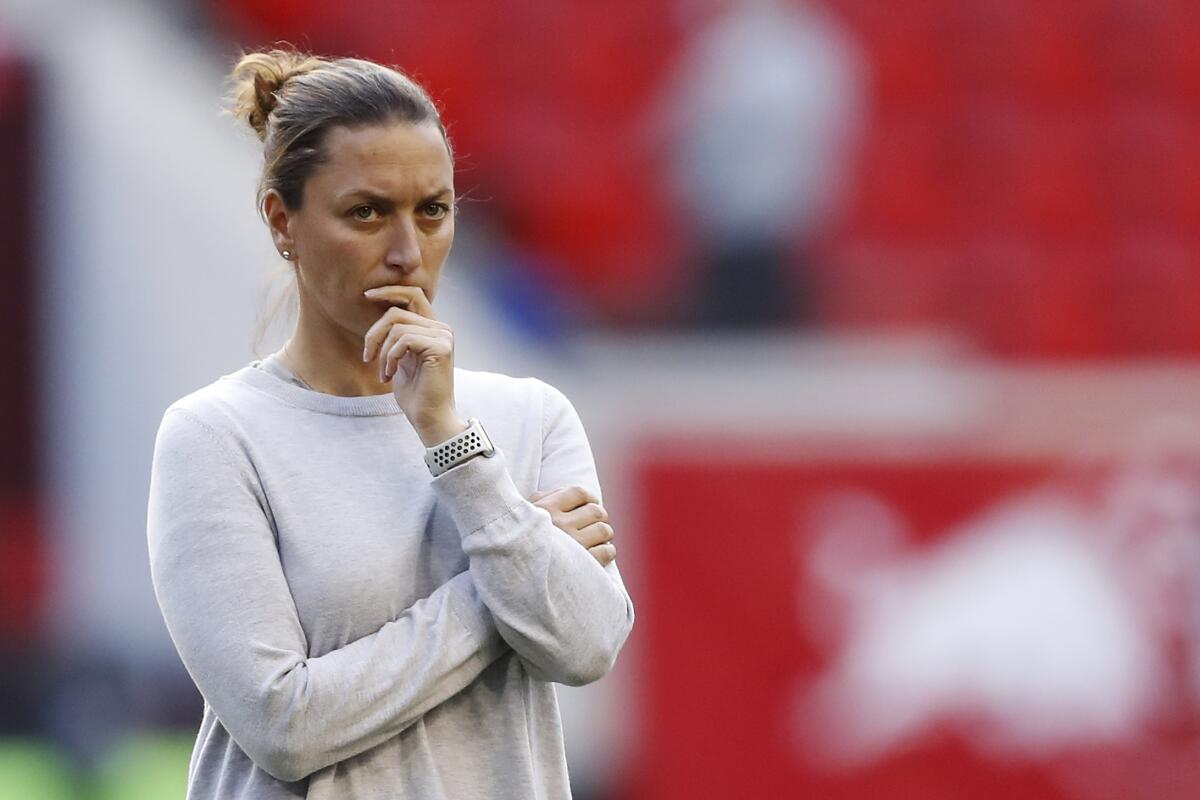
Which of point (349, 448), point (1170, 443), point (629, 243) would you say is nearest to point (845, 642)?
point (1170, 443)

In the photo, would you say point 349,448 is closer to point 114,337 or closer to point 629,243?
point 114,337

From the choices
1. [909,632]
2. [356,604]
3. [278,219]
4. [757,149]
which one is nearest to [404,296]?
[278,219]

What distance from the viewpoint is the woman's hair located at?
146 cm

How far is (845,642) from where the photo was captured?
3.69 metres

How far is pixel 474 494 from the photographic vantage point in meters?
1.39

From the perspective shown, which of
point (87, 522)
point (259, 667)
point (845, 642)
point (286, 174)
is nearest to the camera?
point (259, 667)

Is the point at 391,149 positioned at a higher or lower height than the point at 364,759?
higher

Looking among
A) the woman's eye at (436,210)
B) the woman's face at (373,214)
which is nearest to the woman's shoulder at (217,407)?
the woman's face at (373,214)

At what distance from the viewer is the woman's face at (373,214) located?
1.44m

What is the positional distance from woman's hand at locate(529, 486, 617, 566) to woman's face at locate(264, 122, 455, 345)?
201mm

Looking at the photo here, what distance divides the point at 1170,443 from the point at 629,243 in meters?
1.50

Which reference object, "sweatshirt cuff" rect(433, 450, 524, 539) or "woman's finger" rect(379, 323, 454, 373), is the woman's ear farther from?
"sweatshirt cuff" rect(433, 450, 524, 539)

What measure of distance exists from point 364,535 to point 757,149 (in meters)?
3.27

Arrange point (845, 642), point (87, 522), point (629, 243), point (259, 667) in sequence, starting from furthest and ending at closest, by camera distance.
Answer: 1. point (629, 243)
2. point (87, 522)
3. point (845, 642)
4. point (259, 667)
